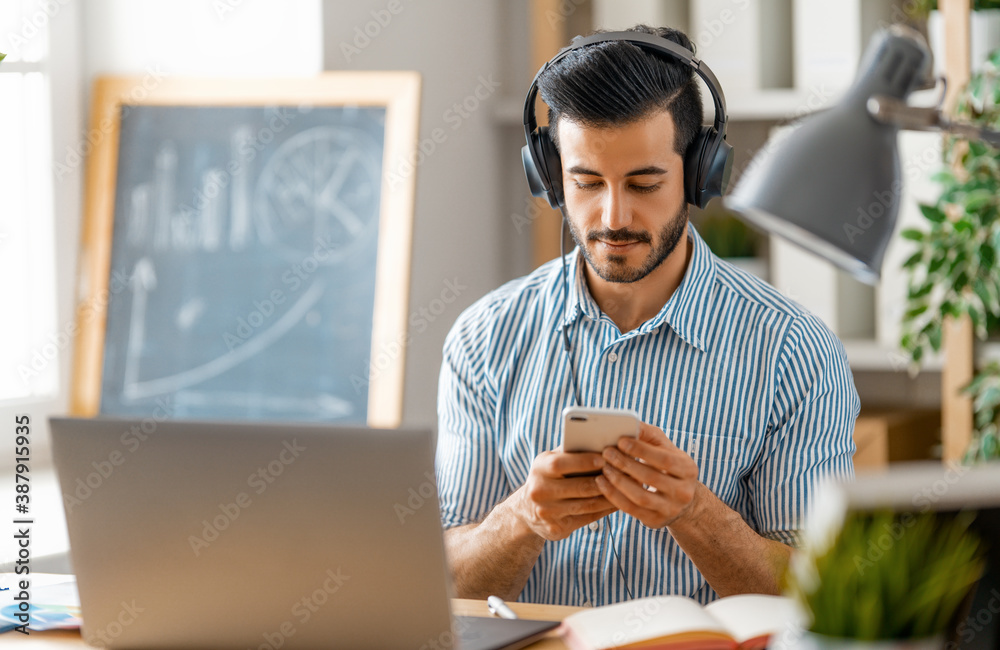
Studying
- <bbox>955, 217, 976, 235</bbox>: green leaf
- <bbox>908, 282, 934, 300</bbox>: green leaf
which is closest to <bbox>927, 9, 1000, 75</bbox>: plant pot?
<bbox>955, 217, 976, 235</bbox>: green leaf

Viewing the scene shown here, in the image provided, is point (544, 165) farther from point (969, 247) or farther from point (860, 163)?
point (969, 247)

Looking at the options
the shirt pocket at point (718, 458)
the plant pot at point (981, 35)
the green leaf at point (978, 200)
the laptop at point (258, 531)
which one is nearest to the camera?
the laptop at point (258, 531)

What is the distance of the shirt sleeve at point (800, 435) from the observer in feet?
4.35

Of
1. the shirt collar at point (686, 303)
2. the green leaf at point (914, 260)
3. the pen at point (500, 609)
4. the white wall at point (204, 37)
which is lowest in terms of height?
the pen at point (500, 609)

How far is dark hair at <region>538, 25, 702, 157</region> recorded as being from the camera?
1337mm

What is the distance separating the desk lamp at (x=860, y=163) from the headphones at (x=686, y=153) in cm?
53

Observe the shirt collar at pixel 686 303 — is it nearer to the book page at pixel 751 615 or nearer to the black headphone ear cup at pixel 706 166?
the black headphone ear cup at pixel 706 166

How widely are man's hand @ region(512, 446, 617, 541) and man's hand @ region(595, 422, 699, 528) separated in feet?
0.06

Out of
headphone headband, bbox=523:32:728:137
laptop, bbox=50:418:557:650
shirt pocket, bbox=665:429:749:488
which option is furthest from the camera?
shirt pocket, bbox=665:429:749:488

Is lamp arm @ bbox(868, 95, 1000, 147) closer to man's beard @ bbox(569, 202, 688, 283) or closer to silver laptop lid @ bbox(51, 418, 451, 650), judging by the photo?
silver laptop lid @ bbox(51, 418, 451, 650)

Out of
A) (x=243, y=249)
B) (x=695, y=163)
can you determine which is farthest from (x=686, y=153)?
(x=243, y=249)

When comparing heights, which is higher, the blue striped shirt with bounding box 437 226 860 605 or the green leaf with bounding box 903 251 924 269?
the green leaf with bounding box 903 251 924 269

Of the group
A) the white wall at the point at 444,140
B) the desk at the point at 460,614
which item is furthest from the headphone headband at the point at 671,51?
the white wall at the point at 444,140

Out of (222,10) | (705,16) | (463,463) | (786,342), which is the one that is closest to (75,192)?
(222,10)
